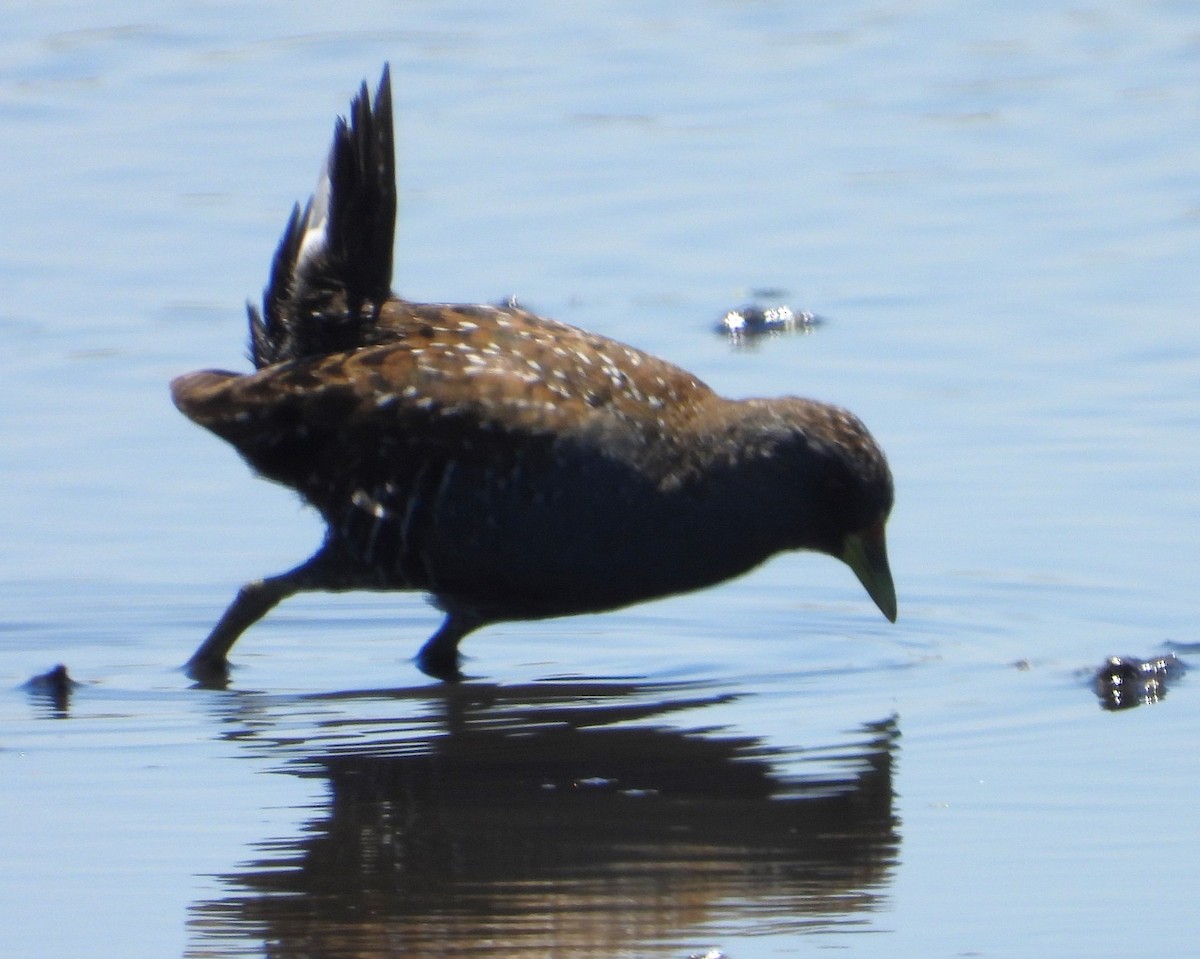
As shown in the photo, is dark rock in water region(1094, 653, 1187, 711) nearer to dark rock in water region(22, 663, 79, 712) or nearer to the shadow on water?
the shadow on water

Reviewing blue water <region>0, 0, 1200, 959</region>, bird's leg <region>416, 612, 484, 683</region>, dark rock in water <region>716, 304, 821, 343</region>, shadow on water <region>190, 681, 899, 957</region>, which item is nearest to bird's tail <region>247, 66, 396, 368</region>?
bird's leg <region>416, 612, 484, 683</region>

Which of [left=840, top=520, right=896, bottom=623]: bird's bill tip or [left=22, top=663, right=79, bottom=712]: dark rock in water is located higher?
[left=840, top=520, right=896, bottom=623]: bird's bill tip

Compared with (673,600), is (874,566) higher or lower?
higher

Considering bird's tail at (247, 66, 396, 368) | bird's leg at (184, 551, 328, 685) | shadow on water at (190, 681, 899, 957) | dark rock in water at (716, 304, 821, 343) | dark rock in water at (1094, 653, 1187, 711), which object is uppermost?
bird's tail at (247, 66, 396, 368)

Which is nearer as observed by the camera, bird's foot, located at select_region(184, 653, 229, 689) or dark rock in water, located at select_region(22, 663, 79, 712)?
dark rock in water, located at select_region(22, 663, 79, 712)

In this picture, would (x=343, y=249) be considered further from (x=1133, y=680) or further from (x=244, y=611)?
(x=1133, y=680)

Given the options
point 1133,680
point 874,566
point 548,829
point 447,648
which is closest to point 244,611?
point 447,648
